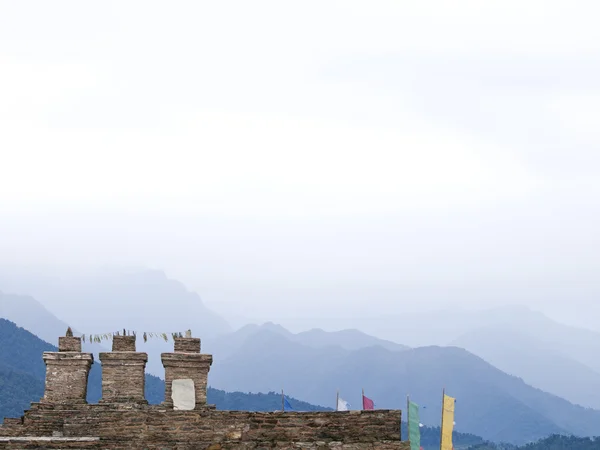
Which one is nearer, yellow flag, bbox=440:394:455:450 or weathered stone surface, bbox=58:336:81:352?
weathered stone surface, bbox=58:336:81:352

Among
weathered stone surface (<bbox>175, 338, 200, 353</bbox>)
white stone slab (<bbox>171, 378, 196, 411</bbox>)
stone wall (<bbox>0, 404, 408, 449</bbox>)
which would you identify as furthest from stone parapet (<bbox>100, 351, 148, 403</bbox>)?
stone wall (<bbox>0, 404, 408, 449</bbox>)

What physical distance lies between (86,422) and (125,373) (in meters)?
7.51

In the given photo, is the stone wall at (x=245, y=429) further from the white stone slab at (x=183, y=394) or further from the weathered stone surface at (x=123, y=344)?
the weathered stone surface at (x=123, y=344)

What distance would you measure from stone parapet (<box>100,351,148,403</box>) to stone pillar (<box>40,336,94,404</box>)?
2.17 ft

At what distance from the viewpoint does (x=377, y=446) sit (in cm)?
2370

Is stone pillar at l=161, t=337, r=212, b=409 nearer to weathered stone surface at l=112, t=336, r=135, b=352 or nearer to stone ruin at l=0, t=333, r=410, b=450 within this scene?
weathered stone surface at l=112, t=336, r=135, b=352

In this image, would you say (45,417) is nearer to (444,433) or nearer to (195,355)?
(195,355)

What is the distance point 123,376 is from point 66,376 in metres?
1.76

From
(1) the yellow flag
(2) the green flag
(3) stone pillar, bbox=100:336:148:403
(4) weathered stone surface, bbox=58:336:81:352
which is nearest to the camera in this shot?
(3) stone pillar, bbox=100:336:148:403

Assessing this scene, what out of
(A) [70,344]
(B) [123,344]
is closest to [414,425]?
(B) [123,344]

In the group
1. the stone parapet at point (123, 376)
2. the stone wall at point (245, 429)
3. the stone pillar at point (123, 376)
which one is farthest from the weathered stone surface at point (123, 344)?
the stone wall at point (245, 429)

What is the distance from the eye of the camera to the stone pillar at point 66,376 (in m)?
32.4

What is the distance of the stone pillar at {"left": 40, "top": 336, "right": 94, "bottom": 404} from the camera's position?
106 feet

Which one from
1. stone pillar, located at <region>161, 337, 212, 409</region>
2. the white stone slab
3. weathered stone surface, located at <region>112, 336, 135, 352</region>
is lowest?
the white stone slab
